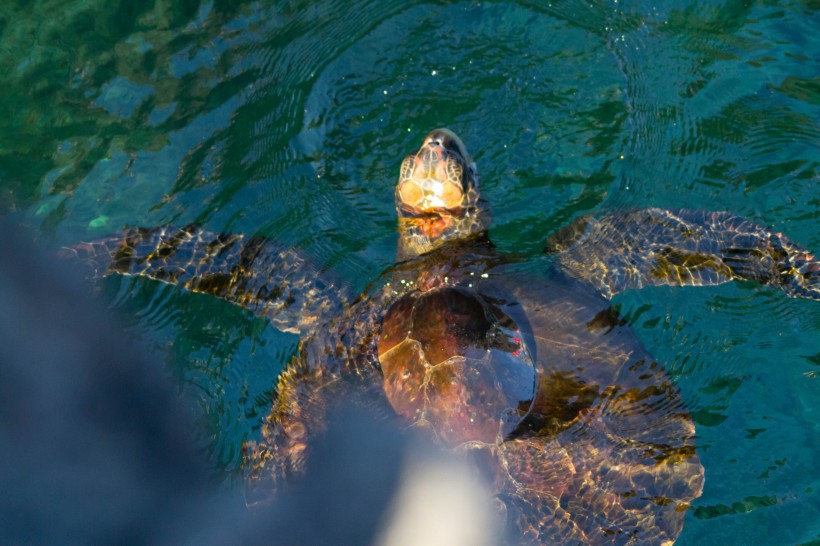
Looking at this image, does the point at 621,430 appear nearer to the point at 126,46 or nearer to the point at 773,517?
the point at 773,517

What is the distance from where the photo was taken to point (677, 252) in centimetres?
632

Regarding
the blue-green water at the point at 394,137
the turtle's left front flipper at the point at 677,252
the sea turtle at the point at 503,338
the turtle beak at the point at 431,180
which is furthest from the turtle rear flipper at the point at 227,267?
the turtle's left front flipper at the point at 677,252

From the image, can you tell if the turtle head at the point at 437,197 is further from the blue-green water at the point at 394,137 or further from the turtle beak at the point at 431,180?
the blue-green water at the point at 394,137

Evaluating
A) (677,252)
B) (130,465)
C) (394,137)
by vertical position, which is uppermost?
(394,137)

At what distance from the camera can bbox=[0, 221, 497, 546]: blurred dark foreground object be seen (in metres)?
5.21

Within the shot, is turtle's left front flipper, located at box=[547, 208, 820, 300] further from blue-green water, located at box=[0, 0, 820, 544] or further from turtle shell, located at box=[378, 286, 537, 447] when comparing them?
turtle shell, located at box=[378, 286, 537, 447]

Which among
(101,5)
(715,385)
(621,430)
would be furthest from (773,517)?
(101,5)

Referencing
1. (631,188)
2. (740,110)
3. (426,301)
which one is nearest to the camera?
(426,301)

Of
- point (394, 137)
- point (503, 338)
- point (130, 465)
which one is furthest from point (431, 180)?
point (130, 465)

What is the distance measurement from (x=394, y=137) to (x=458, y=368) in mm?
2668

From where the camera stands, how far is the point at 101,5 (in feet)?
25.8

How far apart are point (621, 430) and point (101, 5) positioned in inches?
272

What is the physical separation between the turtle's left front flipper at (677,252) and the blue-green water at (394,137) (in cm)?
14

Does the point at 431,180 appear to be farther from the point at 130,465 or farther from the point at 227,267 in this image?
the point at 130,465
